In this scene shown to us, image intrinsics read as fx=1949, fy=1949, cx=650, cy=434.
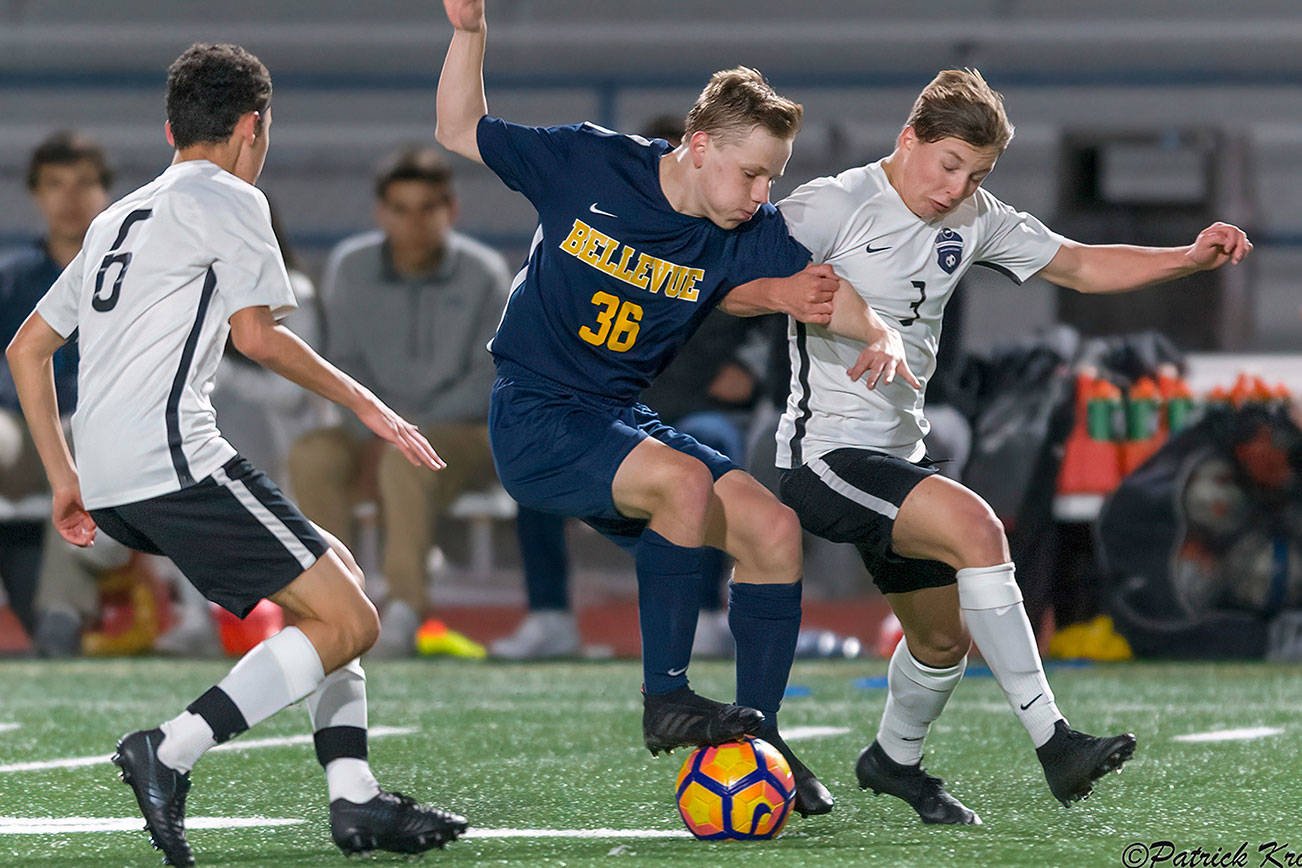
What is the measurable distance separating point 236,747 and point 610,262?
1921 millimetres

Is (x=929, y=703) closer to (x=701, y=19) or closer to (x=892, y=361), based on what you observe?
(x=892, y=361)

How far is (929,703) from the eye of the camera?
407cm

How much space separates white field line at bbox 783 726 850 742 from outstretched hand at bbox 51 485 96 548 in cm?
220

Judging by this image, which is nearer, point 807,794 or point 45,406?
point 45,406

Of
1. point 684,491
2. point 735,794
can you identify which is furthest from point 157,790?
point 684,491

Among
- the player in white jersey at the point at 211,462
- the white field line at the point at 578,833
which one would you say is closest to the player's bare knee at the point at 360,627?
the player in white jersey at the point at 211,462

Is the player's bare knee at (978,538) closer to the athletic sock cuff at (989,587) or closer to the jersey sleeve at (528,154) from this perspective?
the athletic sock cuff at (989,587)

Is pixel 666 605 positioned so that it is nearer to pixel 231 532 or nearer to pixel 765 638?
pixel 765 638

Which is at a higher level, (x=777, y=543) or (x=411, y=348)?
(x=411, y=348)

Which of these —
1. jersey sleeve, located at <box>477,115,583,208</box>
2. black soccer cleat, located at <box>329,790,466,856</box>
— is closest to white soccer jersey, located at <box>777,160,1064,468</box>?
jersey sleeve, located at <box>477,115,583,208</box>

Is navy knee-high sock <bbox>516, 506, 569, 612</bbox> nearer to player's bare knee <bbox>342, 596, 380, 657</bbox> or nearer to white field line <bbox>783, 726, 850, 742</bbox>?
white field line <bbox>783, 726, 850, 742</bbox>

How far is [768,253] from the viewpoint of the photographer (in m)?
4.02

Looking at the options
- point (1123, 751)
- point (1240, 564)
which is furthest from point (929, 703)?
point (1240, 564)

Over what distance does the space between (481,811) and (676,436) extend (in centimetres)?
87
